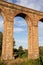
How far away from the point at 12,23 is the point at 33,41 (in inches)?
132

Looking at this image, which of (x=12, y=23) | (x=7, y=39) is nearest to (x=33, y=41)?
(x=12, y=23)

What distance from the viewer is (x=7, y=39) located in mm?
15172

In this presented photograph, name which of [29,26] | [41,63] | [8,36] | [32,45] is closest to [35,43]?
[32,45]

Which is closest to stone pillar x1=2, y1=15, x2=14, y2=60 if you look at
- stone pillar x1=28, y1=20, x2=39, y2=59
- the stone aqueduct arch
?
the stone aqueduct arch

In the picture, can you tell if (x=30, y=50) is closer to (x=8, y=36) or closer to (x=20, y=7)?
(x=8, y=36)

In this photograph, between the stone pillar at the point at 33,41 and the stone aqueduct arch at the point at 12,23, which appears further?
the stone pillar at the point at 33,41

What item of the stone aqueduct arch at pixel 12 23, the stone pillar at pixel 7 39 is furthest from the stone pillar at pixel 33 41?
the stone pillar at pixel 7 39

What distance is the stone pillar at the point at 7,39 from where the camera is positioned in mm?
14930

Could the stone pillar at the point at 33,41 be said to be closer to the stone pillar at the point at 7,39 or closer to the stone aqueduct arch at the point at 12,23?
the stone aqueduct arch at the point at 12,23

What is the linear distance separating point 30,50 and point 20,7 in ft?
16.1

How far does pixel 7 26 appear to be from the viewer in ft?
50.3

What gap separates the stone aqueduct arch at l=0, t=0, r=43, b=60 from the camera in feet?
49.6

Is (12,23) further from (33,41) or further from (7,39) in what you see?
(33,41)

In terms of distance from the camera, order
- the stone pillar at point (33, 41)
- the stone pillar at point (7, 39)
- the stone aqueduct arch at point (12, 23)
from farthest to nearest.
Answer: the stone pillar at point (33, 41) → the stone aqueduct arch at point (12, 23) → the stone pillar at point (7, 39)
